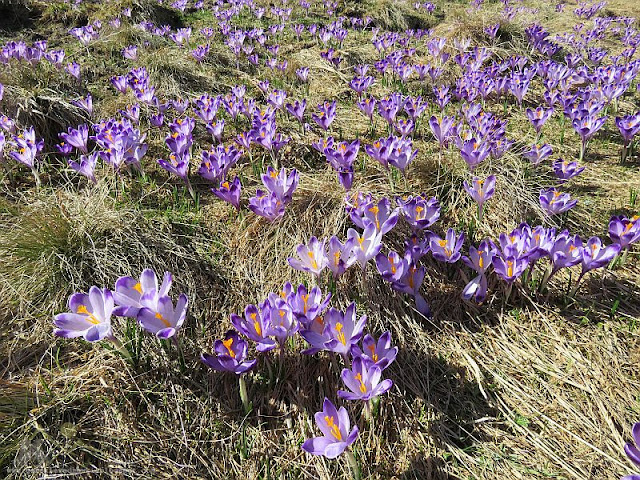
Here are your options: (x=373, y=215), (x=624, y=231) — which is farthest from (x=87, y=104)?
(x=624, y=231)

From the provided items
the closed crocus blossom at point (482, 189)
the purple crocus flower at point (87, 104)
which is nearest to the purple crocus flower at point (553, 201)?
the closed crocus blossom at point (482, 189)

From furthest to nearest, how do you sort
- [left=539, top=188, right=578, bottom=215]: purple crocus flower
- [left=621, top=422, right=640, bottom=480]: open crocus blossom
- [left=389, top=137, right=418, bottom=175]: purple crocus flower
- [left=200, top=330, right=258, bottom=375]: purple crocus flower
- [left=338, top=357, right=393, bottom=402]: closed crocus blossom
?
[left=389, top=137, right=418, bottom=175]: purple crocus flower
[left=539, top=188, right=578, bottom=215]: purple crocus flower
[left=200, top=330, right=258, bottom=375]: purple crocus flower
[left=338, top=357, right=393, bottom=402]: closed crocus blossom
[left=621, top=422, right=640, bottom=480]: open crocus blossom

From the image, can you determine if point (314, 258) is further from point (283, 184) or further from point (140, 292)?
point (140, 292)

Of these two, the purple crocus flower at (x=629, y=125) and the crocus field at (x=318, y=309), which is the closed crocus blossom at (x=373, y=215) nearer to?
the crocus field at (x=318, y=309)

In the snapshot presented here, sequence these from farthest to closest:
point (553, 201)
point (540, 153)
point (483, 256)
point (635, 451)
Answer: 1. point (540, 153)
2. point (553, 201)
3. point (483, 256)
4. point (635, 451)

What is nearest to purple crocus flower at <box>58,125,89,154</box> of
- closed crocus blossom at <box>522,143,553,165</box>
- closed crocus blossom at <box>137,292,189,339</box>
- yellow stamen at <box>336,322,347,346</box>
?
closed crocus blossom at <box>137,292,189,339</box>

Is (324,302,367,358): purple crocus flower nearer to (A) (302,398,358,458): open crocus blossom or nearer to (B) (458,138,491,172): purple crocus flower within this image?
(A) (302,398,358,458): open crocus blossom
